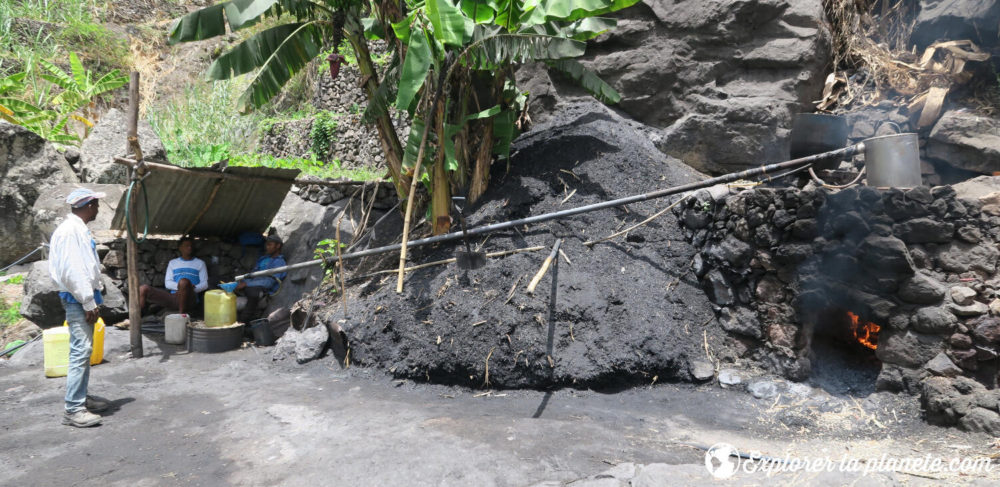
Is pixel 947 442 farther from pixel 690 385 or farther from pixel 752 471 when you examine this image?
pixel 690 385

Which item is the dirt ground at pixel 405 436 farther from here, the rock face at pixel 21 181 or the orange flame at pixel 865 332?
the rock face at pixel 21 181

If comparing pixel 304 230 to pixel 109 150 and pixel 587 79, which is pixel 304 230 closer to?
pixel 109 150

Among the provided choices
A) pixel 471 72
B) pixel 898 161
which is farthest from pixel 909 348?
pixel 471 72

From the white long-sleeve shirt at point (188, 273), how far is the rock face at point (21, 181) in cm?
313

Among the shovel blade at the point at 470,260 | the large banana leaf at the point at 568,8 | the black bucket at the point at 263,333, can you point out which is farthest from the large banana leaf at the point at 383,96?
the black bucket at the point at 263,333

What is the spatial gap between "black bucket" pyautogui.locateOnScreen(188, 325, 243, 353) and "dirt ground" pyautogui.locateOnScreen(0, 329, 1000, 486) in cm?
121

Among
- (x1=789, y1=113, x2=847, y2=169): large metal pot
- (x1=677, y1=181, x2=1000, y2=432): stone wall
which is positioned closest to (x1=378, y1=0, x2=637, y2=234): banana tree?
(x1=789, y1=113, x2=847, y2=169): large metal pot

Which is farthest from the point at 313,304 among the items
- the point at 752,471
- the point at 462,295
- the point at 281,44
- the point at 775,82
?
the point at 775,82

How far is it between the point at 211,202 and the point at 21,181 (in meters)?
3.94

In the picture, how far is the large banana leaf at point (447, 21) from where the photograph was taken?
223 inches

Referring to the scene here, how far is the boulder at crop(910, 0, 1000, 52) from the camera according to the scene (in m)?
6.16

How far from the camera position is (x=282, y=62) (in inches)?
291

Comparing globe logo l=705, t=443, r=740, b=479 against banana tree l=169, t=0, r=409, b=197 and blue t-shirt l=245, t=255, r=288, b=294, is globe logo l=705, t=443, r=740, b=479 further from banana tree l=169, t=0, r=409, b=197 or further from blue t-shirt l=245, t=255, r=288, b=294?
blue t-shirt l=245, t=255, r=288, b=294

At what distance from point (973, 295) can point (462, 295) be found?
13.8ft
